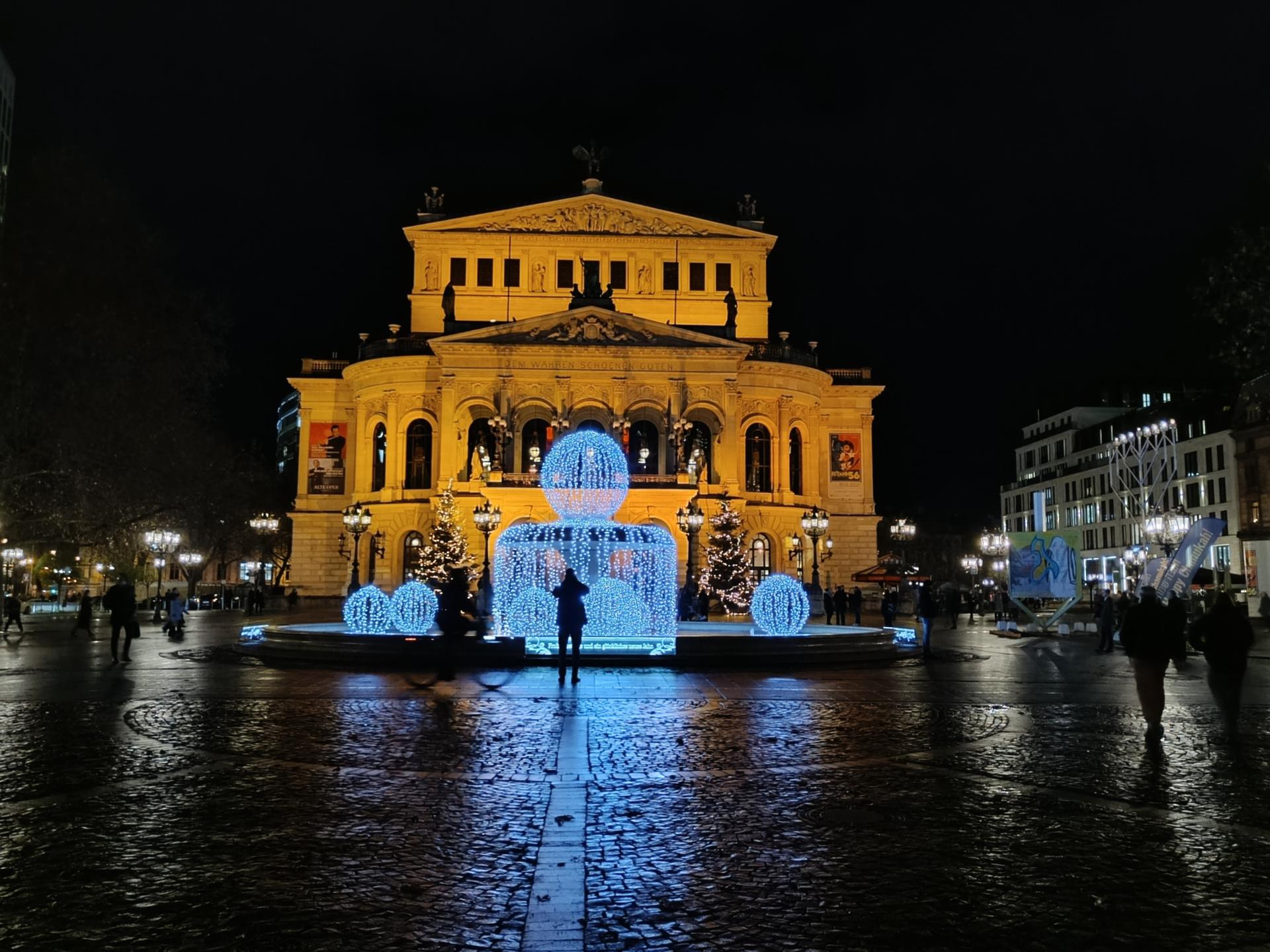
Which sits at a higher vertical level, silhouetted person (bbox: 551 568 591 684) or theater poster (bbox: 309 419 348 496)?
theater poster (bbox: 309 419 348 496)

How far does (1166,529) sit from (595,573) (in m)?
23.4

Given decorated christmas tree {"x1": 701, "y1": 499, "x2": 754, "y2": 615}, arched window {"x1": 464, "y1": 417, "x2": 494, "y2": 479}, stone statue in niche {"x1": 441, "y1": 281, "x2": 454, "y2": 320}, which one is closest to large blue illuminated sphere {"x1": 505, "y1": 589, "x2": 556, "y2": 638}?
decorated christmas tree {"x1": 701, "y1": 499, "x2": 754, "y2": 615}

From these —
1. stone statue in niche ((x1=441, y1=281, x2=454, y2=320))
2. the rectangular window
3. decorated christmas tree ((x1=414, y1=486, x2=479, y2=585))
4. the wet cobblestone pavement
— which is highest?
stone statue in niche ((x1=441, y1=281, x2=454, y2=320))

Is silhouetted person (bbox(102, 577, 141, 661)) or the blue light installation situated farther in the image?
the blue light installation

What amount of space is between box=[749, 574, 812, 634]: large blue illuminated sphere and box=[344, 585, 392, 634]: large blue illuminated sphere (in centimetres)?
776

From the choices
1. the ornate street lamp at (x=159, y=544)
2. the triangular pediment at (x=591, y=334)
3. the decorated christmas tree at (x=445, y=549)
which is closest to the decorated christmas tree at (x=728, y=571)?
the decorated christmas tree at (x=445, y=549)

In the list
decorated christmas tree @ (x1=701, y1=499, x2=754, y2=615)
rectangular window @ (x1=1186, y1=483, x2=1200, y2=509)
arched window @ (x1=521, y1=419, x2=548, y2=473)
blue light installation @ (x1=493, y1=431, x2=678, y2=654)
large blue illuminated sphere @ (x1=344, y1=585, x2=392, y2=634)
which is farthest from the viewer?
rectangular window @ (x1=1186, y1=483, x2=1200, y2=509)

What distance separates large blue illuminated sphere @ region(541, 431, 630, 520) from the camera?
73.0 feet

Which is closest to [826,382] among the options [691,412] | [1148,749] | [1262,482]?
[691,412]

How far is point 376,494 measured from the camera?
5631 centimetres

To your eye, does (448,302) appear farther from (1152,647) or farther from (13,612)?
(1152,647)

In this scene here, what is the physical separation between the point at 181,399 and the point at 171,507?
3223mm

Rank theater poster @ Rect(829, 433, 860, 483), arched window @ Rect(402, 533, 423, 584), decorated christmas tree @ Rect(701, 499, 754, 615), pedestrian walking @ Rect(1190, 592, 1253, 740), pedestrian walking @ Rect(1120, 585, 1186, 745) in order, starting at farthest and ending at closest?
theater poster @ Rect(829, 433, 860, 483) < arched window @ Rect(402, 533, 423, 584) < decorated christmas tree @ Rect(701, 499, 754, 615) < pedestrian walking @ Rect(1120, 585, 1186, 745) < pedestrian walking @ Rect(1190, 592, 1253, 740)

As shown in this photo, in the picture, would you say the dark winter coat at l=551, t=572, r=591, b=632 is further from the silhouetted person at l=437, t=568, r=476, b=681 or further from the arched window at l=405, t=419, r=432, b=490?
the arched window at l=405, t=419, r=432, b=490
